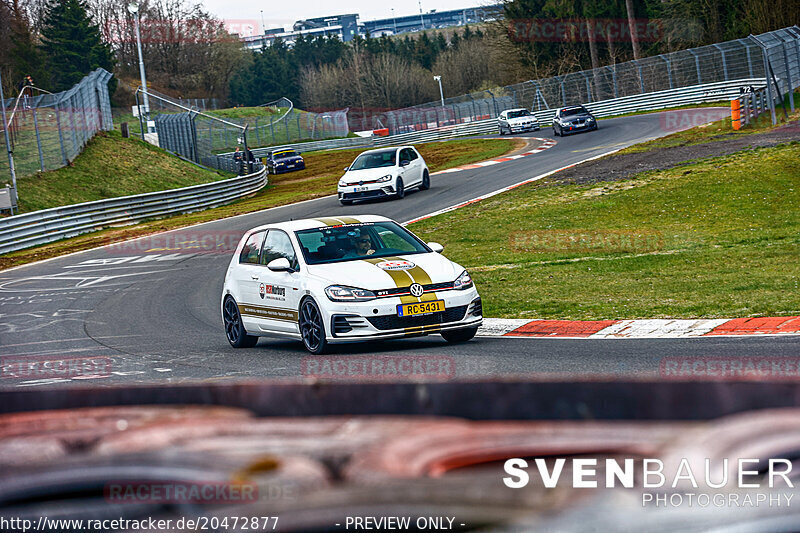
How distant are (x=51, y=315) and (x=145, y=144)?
3371 centimetres

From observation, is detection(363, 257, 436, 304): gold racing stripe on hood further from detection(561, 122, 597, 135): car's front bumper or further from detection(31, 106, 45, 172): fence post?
detection(561, 122, 597, 135): car's front bumper

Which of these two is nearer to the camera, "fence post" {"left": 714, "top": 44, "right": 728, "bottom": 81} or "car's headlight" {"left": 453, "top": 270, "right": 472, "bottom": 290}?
"car's headlight" {"left": 453, "top": 270, "right": 472, "bottom": 290}

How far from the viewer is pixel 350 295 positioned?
10375 mm

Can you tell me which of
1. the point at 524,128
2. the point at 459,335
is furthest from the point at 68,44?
the point at 459,335

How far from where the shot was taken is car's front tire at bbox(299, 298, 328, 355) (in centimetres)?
1052

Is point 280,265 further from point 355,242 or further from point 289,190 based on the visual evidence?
point 289,190

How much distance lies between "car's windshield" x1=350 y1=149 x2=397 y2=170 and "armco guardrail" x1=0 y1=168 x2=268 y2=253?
8.45 metres

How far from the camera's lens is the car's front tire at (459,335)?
11008 millimetres

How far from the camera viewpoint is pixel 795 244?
51.3ft

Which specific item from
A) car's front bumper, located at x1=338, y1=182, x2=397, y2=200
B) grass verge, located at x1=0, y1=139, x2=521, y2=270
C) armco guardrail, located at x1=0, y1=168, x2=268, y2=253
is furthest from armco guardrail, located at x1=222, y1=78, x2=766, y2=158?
car's front bumper, located at x1=338, y1=182, x2=397, y2=200

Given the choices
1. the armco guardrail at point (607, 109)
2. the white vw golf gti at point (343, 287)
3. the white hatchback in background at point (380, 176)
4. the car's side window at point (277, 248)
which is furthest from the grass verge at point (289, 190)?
the car's side window at point (277, 248)

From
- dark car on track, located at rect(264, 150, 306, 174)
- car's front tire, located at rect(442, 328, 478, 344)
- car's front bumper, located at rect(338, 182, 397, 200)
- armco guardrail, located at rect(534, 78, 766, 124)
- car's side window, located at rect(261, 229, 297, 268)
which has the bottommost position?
car's front tire, located at rect(442, 328, 478, 344)

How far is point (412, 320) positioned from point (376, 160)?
67.5 feet

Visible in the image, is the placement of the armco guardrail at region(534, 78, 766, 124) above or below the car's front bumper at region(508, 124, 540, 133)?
above
